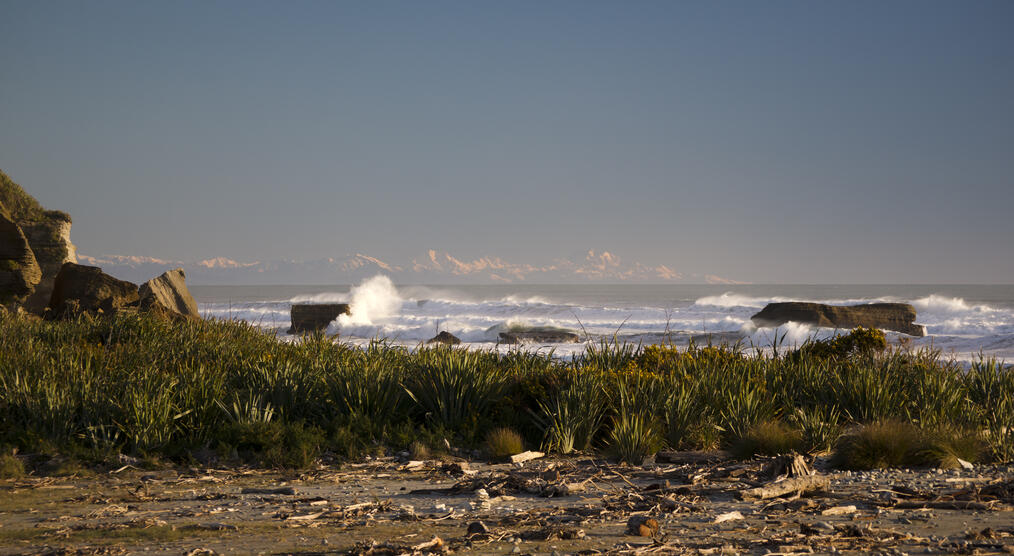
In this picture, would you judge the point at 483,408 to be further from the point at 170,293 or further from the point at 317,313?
the point at 317,313

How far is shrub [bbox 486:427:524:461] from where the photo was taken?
8.75m

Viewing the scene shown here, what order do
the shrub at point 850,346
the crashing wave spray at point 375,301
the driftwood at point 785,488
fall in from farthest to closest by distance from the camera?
the crashing wave spray at point 375,301, the shrub at point 850,346, the driftwood at point 785,488

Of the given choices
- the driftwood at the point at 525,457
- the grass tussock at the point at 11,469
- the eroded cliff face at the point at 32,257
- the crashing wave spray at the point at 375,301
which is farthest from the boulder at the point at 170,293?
the crashing wave spray at the point at 375,301

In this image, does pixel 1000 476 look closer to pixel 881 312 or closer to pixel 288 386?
pixel 288 386

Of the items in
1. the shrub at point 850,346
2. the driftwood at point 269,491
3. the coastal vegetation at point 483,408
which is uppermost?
the shrub at point 850,346

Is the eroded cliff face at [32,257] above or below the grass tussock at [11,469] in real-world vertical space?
above

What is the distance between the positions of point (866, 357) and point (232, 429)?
32.9 feet

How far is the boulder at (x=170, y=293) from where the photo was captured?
785 inches

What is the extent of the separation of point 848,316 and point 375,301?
37.0 m

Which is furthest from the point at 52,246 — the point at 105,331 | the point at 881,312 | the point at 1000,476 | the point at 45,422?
the point at 881,312

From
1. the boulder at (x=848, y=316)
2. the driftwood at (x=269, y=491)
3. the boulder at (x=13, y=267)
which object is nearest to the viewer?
the driftwood at (x=269, y=491)

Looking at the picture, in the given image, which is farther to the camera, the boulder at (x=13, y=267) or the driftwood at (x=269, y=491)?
the boulder at (x=13, y=267)

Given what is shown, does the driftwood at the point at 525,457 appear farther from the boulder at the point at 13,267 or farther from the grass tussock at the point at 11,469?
the boulder at the point at 13,267

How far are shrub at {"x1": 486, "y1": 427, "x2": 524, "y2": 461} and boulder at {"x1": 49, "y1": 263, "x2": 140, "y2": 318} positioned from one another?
13.7 meters
